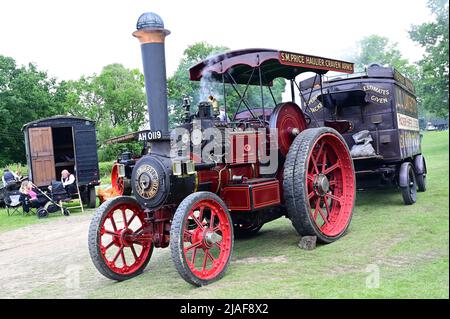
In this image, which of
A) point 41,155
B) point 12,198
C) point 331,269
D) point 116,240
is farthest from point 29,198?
point 331,269

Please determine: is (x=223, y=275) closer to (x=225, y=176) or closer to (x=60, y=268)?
(x=225, y=176)

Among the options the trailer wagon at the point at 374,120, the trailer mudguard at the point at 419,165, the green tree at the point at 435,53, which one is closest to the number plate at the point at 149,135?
the green tree at the point at 435,53

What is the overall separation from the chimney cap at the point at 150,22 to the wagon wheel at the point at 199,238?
1.49 metres

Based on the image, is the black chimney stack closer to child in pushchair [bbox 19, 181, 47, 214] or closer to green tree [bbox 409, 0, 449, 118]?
green tree [bbox 409, 0, 449, 118]

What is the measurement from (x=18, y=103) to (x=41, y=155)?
14.1 meters

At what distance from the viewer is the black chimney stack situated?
403cm

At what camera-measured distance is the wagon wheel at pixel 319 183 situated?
180 inches

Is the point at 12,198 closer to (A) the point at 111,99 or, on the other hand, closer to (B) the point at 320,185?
(B) the point at 320,185

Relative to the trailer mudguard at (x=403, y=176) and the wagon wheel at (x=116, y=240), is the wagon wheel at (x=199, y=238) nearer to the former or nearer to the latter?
the wagon wheel at (x=116, y=240)

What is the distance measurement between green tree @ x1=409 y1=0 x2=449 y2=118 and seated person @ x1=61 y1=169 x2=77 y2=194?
791cm

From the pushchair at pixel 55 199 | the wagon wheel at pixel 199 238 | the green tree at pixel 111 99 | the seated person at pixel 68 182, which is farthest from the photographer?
the green tree at pixel 111 99

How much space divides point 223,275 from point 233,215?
1.20 m

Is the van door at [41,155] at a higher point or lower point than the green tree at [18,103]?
lower

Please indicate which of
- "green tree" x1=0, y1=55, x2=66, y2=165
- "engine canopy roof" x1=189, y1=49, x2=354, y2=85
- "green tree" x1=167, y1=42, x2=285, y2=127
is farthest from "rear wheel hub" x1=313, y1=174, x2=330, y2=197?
"green tree" x1=0, y1=55, x2=66, y2=165
